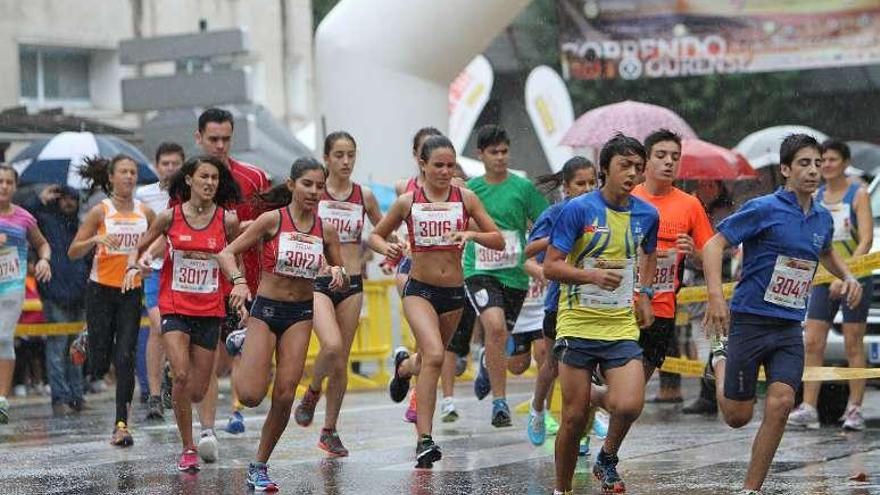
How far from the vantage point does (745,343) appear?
9.55 meters

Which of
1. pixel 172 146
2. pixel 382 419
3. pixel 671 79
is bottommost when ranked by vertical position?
pixel 382 419

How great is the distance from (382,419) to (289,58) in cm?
2300

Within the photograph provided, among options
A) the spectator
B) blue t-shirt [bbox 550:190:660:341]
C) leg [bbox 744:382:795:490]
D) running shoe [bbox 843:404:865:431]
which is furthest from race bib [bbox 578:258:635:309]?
the spectator

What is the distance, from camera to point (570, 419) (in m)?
9.40

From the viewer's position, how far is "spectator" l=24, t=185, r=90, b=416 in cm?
1753

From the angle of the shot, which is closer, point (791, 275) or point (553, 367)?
point (791, 275)

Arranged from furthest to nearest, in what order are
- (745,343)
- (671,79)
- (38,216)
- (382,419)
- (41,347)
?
(671,79) → (41,347) → (38,216) → (382,419) → (745,343)

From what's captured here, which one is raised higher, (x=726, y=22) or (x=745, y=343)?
(x=726, y=22)

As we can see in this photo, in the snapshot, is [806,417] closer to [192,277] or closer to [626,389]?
[192,277]

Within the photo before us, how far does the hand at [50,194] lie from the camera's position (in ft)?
59.3

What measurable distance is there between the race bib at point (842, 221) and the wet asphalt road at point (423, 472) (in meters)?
1.37

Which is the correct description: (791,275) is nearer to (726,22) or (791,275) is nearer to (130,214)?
(130,214)

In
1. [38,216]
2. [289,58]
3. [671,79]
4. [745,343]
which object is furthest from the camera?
[671,79]

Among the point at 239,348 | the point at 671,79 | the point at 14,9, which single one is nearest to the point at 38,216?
the point at 239,348
